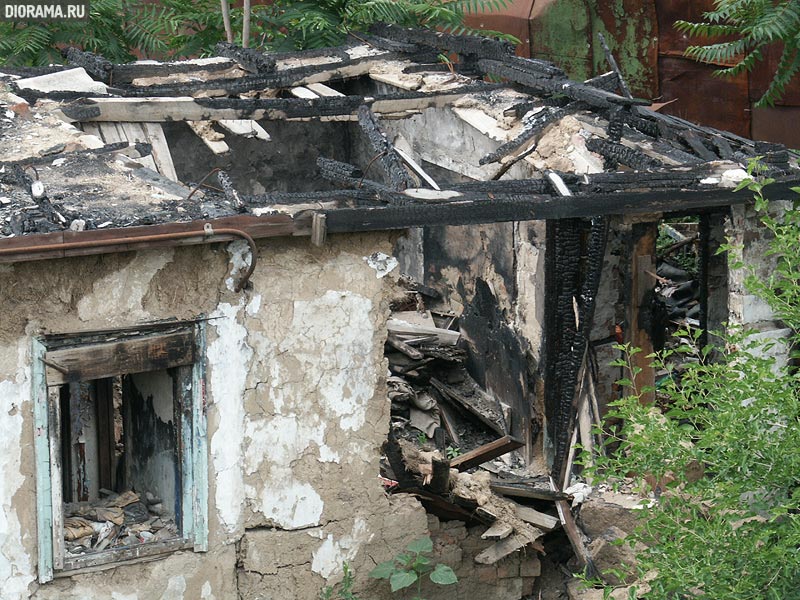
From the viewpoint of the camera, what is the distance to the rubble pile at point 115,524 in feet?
23.0

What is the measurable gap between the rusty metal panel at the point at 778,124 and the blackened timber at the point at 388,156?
30.2 ft

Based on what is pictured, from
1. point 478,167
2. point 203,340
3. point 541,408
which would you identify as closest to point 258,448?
point 203,340

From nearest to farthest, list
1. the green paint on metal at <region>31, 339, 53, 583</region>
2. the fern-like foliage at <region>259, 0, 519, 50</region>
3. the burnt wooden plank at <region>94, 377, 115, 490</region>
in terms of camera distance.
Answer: the green paint on metal at <region>31, 339, 53, 583</region> < the burnt wooden plank at <region>94, 377, 115, 490</region> < the fern-like foliage at <region>259, 0, 519, 50</region>

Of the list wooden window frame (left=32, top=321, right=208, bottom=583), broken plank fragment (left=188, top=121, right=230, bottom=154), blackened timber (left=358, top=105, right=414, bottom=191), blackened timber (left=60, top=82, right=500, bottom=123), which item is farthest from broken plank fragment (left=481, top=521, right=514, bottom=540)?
broken plank fragment (left=188, top=121, right=230, bottom=154)

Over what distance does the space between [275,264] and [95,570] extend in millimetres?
2000

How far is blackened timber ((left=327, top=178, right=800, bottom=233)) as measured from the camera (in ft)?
22.4

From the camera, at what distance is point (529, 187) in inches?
295

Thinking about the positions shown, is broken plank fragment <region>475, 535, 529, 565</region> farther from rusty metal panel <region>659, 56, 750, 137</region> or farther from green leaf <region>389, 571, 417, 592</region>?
rusty metal panel <region>659, 56, 750, 137</region>

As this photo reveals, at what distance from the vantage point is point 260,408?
7043mm

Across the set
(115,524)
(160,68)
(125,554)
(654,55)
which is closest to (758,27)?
(160,68)

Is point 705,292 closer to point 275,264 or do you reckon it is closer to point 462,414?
point 462,414

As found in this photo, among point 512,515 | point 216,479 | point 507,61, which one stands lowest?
point 512,515

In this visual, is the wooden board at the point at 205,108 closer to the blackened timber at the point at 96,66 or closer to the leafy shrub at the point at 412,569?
the blackened timber at the point at 96,66

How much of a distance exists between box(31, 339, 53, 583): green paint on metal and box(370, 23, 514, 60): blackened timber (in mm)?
5770
